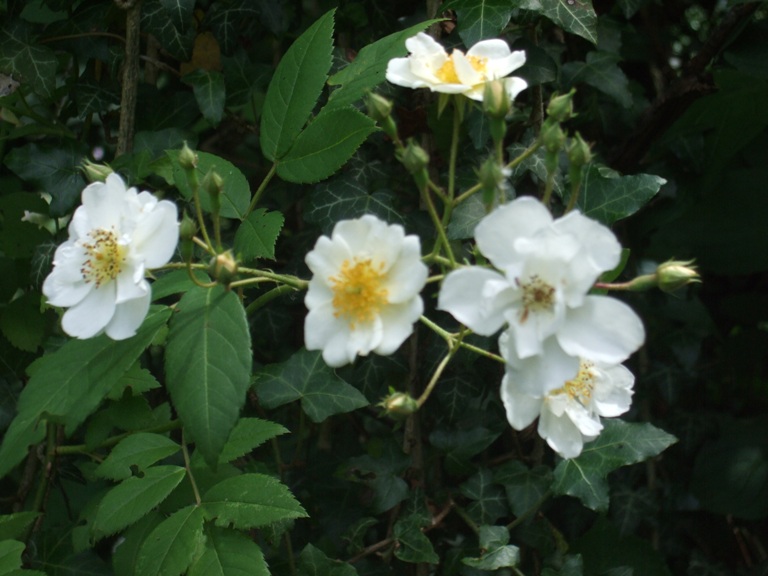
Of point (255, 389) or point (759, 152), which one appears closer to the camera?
point (255, 389)

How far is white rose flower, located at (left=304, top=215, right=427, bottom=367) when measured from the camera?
1089mm

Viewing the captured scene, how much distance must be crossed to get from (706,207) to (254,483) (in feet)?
4.63

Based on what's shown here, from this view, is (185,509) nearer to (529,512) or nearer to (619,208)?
(529,512)

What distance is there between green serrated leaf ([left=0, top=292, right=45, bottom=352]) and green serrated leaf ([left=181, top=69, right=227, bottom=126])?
52 centimetres

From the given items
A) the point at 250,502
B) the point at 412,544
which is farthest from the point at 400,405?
the point at 412,544

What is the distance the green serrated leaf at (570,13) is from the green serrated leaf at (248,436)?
86 cm

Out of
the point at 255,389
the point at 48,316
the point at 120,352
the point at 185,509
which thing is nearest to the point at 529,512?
the point at 255,389

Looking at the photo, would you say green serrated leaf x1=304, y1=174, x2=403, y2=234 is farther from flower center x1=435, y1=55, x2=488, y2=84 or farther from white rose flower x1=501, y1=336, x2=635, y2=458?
white rose flower x1=501, y1=336, x2=635, y2=458

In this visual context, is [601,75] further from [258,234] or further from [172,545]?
[172,545]

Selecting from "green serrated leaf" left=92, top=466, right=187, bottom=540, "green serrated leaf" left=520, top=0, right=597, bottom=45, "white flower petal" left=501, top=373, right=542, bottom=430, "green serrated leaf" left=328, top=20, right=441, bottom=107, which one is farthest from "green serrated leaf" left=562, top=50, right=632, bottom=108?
"green serrated leaf" left=92, top=466, right=187, bottom=540

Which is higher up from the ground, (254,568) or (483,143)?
(483,143)

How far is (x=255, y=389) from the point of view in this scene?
159 centimetres

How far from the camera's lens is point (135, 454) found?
1.39 m

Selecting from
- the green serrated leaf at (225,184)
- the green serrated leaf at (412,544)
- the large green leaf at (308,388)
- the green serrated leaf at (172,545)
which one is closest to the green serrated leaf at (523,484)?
the green serrated leaf at (412,544)
